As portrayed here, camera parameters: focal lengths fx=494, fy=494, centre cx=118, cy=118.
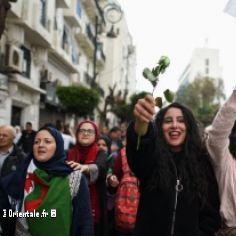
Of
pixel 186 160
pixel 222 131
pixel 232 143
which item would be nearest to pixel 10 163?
pixel 186 160

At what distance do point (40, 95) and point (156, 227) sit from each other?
18756mm

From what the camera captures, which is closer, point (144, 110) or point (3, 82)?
point (144, 110)

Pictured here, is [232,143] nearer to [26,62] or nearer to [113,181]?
[113,181]

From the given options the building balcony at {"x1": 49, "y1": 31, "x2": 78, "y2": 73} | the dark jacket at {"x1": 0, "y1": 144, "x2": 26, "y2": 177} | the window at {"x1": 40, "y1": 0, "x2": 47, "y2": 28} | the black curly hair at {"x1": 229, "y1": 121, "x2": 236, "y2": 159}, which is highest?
the window at {"x1": 40, "y1": 0, "x2": 47, "y2": 28}

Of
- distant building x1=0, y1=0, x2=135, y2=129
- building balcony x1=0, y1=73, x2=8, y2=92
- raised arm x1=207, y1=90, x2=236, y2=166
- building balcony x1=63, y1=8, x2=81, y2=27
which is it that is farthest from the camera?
building balcony x1=63, y1=8, x2=81, y2=27

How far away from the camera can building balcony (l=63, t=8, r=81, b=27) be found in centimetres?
2650

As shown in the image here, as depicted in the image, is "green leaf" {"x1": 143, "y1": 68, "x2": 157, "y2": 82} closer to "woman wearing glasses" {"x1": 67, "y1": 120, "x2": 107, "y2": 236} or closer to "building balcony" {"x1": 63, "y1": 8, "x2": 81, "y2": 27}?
"woman wearing glasses" {"x1": 67, "y1": 120, "x2": 107, "y2": 236}

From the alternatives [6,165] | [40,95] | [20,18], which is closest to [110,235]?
[6,165]

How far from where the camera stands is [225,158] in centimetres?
Answer: 314

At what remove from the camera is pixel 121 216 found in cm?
501

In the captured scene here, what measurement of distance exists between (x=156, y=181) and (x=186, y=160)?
0.28m

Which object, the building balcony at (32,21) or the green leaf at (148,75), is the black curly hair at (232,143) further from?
the building balcony at (32,21)

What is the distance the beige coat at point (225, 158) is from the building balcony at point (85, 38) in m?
28.5

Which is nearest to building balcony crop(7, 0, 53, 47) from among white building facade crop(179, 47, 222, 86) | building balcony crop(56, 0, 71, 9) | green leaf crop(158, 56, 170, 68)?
building balcony crop(56, 0, 71, 9)
